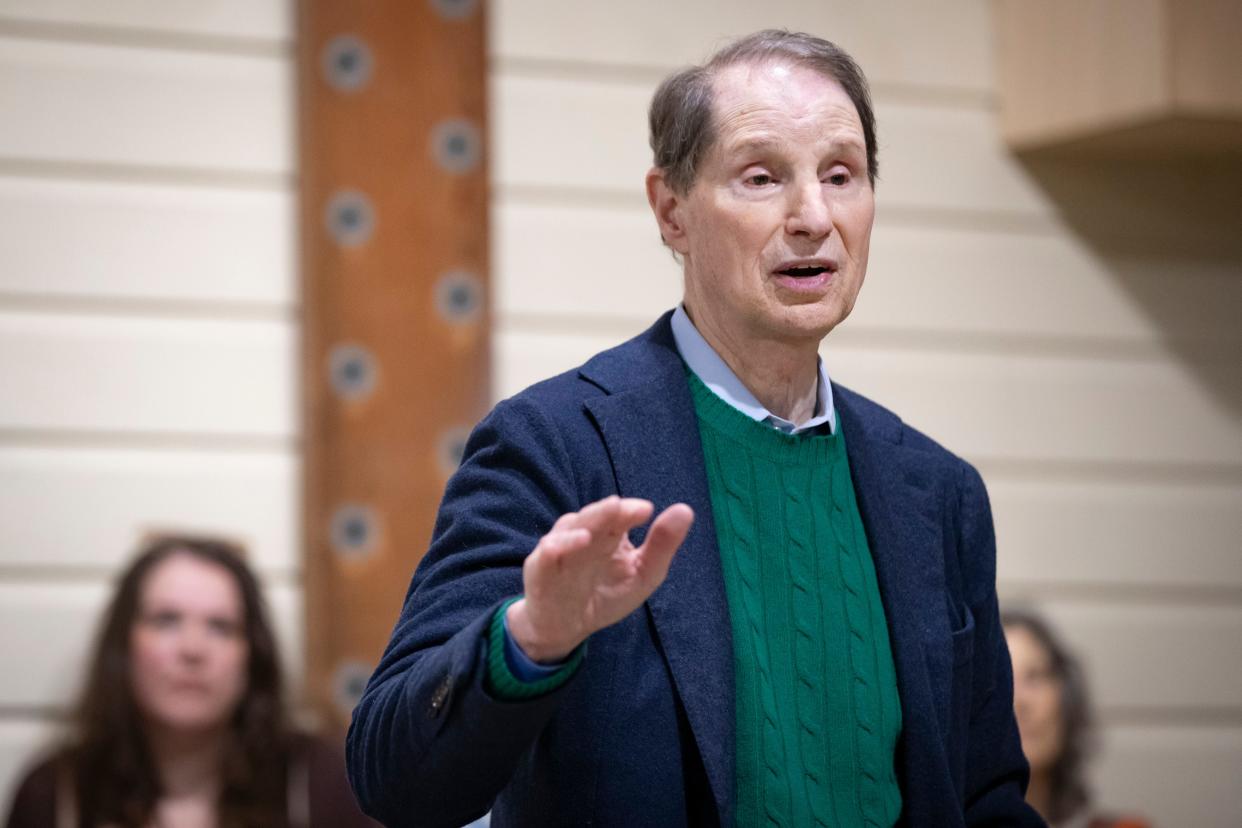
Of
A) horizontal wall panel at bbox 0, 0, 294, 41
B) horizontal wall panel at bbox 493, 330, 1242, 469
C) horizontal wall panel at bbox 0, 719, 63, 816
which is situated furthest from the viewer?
horizontal wall panel at bbox 493, 330, 1242, 469

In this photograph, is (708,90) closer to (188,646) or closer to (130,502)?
(188,646)

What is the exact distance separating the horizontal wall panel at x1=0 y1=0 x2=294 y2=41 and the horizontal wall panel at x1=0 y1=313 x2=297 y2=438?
23.6 inches

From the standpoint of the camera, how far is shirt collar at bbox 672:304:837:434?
1546 mm

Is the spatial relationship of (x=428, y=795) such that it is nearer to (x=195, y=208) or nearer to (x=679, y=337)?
(x=679, y=337)

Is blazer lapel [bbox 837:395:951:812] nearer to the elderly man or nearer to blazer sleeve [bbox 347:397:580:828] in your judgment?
the elderly man

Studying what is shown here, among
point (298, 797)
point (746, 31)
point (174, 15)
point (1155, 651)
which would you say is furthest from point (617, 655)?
point (1155, 651)

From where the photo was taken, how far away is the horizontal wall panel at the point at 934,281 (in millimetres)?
3576

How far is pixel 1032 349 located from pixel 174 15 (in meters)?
2.11

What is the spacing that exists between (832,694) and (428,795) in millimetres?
401

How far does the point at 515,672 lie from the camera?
1176 millimetres

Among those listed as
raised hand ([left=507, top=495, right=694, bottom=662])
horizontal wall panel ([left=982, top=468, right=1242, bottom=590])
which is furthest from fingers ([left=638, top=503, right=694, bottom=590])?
horizontal wall panel ([left=982, top=468, right=1242, bottom=590])

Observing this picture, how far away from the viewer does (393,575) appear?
3369 millimetres

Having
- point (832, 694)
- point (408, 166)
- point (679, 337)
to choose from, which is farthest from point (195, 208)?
point (832, 694)

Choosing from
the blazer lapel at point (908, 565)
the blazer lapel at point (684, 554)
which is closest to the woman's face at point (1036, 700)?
the blazer lapel at point (908, 565)
